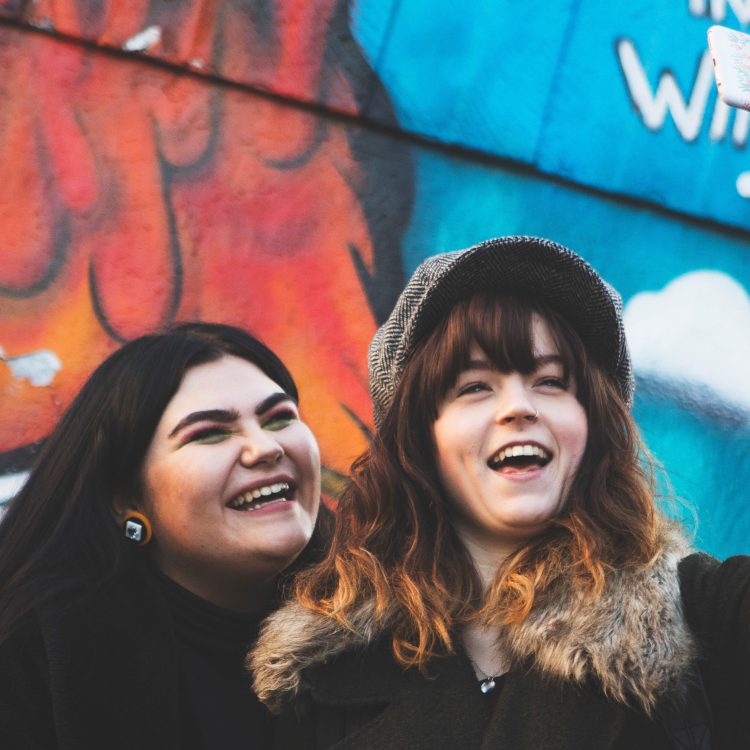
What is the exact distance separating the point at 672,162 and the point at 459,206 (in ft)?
3.08

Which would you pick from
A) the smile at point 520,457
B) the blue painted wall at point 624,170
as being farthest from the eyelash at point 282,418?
the blue painted wall at point 624,170

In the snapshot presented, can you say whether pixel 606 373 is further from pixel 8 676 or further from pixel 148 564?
pixel 8 676

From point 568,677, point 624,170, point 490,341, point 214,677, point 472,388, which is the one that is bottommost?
point 214,677

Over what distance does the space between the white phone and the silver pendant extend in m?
1.12

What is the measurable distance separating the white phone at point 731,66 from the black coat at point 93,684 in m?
1.77

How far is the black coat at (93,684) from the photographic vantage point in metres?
2.34

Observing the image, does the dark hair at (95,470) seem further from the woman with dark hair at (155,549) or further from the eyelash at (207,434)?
the eyelash at (207,434)

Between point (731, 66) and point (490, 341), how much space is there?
67cm

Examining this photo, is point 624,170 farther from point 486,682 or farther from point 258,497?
point 486,682

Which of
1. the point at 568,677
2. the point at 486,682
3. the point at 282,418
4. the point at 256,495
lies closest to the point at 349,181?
the point at 282,418

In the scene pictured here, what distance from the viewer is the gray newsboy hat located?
213 cm

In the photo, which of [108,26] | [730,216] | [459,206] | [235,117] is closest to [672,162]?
[730,216]

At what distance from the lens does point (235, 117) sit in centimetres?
383

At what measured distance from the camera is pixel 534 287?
2.15 meters
